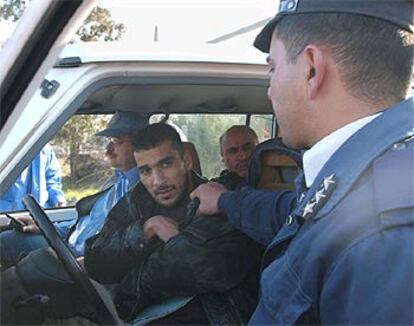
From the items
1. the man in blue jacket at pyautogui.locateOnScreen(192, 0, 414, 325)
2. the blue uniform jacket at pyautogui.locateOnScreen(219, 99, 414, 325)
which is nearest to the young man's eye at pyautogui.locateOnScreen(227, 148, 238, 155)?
the man in blue jacket at pyautogui.locateOnScreen(192, 0, 414, 325)

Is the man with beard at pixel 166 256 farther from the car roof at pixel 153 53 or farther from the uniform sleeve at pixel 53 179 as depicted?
the car roof at pixel 153 53

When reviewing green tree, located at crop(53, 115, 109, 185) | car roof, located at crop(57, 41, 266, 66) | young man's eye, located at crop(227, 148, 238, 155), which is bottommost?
young man's eye, located at crop(227, 148, 238, 155)

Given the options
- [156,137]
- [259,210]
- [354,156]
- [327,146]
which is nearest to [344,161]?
[354,156]

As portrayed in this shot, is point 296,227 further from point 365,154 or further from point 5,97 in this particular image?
point 5,97

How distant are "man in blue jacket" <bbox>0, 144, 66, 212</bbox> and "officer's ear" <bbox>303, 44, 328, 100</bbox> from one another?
1017mm

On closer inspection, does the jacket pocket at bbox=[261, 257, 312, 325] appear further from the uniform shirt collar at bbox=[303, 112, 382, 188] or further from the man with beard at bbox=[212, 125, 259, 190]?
the man with beard at bbox=[212, 125, 259, 190]

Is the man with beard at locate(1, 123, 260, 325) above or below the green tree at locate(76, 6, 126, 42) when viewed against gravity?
below

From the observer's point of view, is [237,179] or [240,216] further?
[237,179]

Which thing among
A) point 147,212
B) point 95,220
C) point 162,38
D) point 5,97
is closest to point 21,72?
point 5,97

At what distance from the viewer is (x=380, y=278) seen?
951 mm

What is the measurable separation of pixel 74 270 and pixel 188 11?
95 cm

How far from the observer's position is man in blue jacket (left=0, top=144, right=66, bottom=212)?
209 centimetres

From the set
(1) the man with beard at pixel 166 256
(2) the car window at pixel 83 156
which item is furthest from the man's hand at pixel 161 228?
(2) the car window at pixel 83 156

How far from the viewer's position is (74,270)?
209 centimetres
